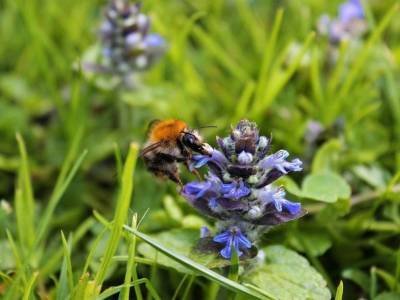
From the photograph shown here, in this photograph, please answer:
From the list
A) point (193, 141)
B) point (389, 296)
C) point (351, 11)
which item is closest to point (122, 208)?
point (193, 141)

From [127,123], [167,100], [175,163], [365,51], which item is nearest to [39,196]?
[127,123]

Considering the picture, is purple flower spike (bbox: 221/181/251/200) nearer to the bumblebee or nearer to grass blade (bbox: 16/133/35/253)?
the bumblebee

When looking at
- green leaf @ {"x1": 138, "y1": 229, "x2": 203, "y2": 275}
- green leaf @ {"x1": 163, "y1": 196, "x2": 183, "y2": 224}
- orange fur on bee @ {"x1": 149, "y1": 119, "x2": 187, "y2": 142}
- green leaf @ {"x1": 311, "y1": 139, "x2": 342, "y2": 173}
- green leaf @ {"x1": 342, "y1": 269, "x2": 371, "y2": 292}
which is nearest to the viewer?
green leaf @ {"x1": 138, "y1": 229, "x2": 203, "y2": 275}

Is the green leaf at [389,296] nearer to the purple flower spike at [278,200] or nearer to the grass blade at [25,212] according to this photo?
the purple flower spike at [278,200]

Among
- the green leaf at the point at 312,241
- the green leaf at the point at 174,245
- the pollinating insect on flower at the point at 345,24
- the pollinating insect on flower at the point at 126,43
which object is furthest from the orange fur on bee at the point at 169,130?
the pollinating insect on flower at the point at 345,24

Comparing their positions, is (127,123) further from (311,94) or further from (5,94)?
(311,94)

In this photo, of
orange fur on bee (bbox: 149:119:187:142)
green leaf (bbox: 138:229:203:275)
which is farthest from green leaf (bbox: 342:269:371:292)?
orange fur on bee (bbox: 149:119:187:142)
